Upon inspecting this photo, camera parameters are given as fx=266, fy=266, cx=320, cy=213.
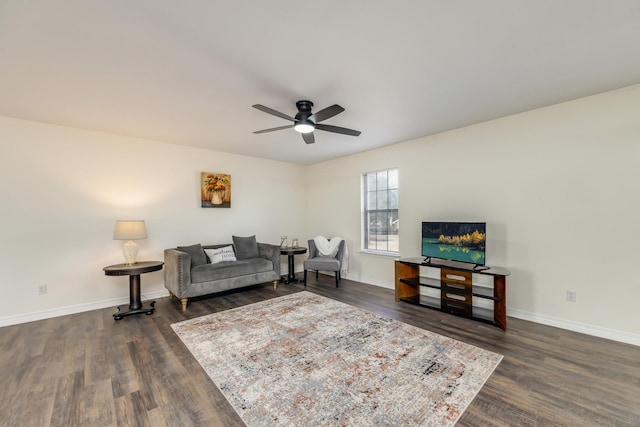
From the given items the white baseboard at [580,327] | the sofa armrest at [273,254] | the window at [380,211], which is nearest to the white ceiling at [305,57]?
the window at [380,211]

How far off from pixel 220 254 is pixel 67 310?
2024mm

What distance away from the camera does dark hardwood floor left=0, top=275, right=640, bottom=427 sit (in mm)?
1684

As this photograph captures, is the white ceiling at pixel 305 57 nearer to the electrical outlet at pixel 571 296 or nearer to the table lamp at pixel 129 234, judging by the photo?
the table lamp at pixel 129 234

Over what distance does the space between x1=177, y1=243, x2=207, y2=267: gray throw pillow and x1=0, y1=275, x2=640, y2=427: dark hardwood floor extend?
1.02 m

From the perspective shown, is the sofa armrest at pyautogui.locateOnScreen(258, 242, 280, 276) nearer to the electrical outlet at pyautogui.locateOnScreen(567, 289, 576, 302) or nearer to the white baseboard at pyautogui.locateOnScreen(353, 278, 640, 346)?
the white baseboard at pyautogui.locateOnScreen(353, 278, 640, 346)

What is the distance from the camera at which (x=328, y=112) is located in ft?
8.25

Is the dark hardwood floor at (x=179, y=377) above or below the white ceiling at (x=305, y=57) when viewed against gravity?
below

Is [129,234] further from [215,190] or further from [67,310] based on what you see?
[215,190]

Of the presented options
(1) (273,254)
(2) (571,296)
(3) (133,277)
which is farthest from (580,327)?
(3) (133,277)

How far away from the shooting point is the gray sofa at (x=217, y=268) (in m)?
3.69

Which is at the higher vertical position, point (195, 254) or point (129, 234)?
point (129, 234)

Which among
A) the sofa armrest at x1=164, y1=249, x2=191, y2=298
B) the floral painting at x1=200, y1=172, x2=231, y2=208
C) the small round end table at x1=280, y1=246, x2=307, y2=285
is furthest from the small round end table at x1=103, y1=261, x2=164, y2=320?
the small round end table at x1=280, y1=246, x2=307, y2=285

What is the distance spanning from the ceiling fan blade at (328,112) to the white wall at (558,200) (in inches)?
88.5

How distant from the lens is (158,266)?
3.58 metres
